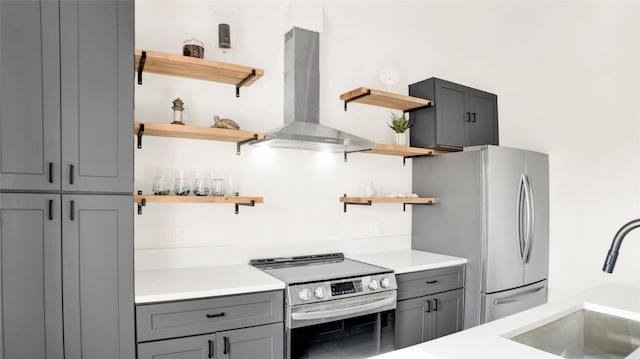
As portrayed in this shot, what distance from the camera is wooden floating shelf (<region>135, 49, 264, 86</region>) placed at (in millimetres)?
2398

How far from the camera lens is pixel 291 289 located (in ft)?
7.73

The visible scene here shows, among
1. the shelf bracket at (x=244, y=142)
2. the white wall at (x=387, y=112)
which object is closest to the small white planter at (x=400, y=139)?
the white wall at (x=387, y=112)

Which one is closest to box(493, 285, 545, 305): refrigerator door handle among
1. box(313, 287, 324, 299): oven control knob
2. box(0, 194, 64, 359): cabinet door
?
box(313, 287, 324, 299): oven control knob

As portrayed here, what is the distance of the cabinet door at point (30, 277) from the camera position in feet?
5.88

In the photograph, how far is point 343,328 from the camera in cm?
252

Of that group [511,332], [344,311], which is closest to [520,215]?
A: [344,311]

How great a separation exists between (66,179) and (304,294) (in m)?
1.37

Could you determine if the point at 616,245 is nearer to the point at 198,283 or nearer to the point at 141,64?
the point at 198,283

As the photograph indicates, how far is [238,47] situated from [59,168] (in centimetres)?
156

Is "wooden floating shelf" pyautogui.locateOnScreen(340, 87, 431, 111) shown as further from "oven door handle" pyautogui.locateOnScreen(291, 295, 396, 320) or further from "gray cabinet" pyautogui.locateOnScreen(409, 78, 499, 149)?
"oven door handle" pyautogui.locateOnScreen(291, 295, 396, 320)

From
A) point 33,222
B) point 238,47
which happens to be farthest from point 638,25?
point 33,222

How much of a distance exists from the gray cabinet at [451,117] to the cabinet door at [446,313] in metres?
1.28

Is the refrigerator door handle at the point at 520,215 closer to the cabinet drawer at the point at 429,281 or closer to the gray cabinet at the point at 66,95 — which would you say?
the cabinet drawer at the point at 429,281

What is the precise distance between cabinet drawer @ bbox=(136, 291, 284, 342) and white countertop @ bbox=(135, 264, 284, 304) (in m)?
0.04
